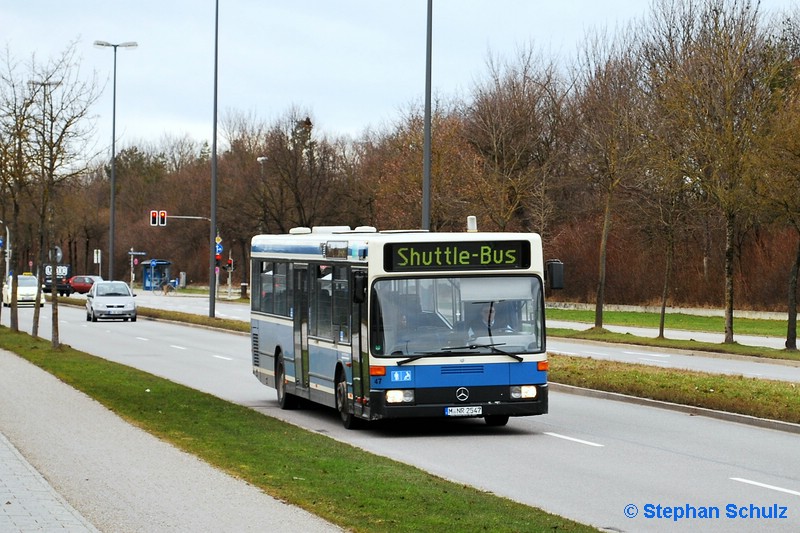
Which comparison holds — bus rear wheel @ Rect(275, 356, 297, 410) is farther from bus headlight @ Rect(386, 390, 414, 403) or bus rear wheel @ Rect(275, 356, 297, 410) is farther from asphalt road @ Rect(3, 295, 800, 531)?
bus headlight @ Rect(386, 390, 414, 403)

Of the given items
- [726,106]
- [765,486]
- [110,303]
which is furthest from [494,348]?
[110,303]

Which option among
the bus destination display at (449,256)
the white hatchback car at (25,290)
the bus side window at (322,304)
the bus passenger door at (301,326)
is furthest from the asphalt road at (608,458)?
the white hatchback car at (25,290)

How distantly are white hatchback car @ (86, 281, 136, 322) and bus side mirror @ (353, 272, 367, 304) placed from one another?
3817 centimetres

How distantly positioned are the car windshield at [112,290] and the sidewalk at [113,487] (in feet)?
122

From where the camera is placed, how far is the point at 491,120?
209ft

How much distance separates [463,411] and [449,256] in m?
1.99

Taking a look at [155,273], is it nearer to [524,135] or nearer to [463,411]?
[524,135]

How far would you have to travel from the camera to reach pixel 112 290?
55.1 metres

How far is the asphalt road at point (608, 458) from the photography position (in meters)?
11.5

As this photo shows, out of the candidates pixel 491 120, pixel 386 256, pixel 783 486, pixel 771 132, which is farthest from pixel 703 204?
pixel 783 486

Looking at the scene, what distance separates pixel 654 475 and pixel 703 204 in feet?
145

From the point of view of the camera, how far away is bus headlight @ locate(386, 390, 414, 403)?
55.2 ft

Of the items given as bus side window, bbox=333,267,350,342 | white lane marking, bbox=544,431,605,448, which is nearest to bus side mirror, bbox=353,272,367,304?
bus side window, bbox=333,267,350,342

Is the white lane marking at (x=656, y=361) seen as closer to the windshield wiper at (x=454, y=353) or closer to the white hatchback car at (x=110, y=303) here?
the windshield wiper at (x=454, y=353)
